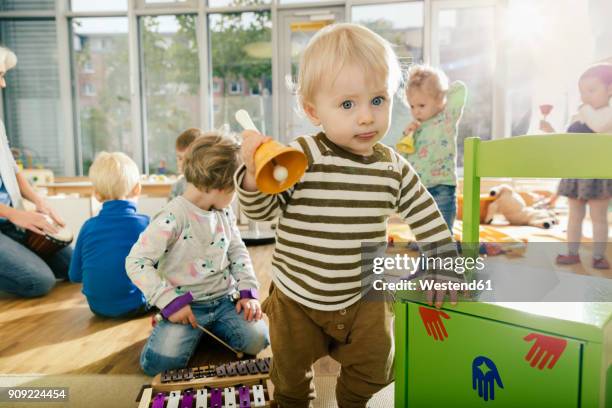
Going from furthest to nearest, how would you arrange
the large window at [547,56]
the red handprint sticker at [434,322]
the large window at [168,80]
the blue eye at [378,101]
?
the large window at [168,80] → the large window at [547,56] → the blue eye at [378,101] → the red handprint sticker at [434,322]

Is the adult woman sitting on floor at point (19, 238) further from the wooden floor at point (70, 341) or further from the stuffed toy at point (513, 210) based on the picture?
the stuffed toy at point (513, 210)

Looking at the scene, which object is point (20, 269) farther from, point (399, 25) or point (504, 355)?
point (399, 25)

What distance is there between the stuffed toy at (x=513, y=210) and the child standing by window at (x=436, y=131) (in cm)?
141

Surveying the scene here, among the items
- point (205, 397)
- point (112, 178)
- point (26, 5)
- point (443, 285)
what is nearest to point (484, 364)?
point (443, 285)

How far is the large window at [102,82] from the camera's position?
13.9 feet

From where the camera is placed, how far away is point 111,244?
168 cm

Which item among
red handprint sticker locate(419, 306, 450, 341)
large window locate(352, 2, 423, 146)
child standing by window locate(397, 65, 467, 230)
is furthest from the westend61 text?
large window locate(352, 2, 423, 146)

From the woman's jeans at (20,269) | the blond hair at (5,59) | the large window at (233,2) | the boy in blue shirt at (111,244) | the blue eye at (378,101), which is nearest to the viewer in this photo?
the blue eye at (378,101)

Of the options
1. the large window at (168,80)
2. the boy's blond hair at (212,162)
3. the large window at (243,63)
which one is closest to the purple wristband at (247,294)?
the boy's blond hair at (212,162)

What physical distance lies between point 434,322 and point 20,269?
1.75 m

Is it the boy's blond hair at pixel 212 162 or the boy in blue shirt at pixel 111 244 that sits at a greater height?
the boy's blond hair at pixel 212 162

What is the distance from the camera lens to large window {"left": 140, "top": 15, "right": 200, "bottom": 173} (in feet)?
13.8

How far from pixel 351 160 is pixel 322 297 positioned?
0.80ft

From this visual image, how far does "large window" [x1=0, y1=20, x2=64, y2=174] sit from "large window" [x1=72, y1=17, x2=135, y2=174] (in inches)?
6.9
